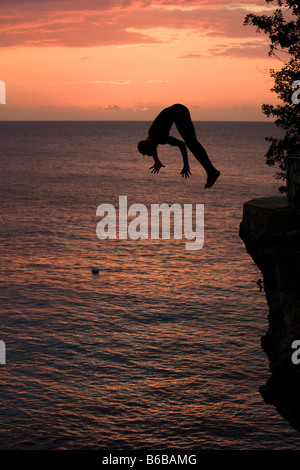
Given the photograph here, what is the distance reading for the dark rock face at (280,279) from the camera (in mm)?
14477

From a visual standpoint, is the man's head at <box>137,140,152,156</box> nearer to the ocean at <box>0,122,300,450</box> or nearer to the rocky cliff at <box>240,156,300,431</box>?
the rocky cliff at <box>240,156,300,431</box>

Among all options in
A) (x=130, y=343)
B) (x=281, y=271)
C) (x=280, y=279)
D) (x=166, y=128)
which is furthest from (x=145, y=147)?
(x=130, y=343)

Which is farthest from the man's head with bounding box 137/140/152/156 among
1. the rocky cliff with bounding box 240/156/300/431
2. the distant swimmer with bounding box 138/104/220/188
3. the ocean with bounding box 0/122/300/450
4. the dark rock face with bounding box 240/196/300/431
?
the ocean with bounding box 0/122/300/450

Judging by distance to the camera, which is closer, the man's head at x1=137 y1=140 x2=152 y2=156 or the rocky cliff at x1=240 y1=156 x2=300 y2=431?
the man's head at x1=137 y1=140 x2=152 y2=156

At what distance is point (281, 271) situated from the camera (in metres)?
15.5

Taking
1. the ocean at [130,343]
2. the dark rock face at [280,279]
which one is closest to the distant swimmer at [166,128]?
the dark rock face at [280,279]

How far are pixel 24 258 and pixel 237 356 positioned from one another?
1258 inches

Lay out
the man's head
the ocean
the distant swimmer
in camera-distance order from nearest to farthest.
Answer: the distant swimmer, the man's head, the ocean

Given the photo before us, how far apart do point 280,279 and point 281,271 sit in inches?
10.4

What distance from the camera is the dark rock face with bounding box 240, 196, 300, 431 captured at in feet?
47.5

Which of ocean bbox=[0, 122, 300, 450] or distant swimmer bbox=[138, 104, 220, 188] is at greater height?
distant swimmer bbox=[138, 104, 220, 188]

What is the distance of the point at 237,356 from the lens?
4062 centimetres
